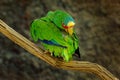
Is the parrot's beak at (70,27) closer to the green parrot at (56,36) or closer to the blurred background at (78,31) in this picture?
the green parrot at (56,36)

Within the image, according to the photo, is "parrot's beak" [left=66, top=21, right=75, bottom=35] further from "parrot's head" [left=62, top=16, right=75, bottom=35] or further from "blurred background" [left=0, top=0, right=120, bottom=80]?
"blurred background" [left=0, top=0, right=120, bottom=80]

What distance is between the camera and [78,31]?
241 cm

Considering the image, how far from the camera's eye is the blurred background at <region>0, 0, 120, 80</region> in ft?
7.69

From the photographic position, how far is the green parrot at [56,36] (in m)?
1.22

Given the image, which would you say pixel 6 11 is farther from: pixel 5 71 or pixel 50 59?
pixel 50 59

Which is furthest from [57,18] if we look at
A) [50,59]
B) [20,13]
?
[20,13]


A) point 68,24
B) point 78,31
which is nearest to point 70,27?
point 68,24

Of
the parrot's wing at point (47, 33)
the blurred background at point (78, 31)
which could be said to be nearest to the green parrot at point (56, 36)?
the parrot's wing at point (47, 33)

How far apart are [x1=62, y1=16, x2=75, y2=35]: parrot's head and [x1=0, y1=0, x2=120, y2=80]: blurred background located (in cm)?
120

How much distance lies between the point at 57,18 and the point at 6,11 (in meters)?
1.23

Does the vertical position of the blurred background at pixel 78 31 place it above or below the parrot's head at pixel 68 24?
below

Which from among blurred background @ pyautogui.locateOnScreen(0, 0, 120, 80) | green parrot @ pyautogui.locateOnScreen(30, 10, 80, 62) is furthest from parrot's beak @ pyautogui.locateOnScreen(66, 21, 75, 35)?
blurred background @ pyautogui.locateOnScreen(0, 0, 120, 80)

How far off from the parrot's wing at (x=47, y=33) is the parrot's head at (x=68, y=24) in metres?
0.07

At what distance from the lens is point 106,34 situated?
239 centimetres
